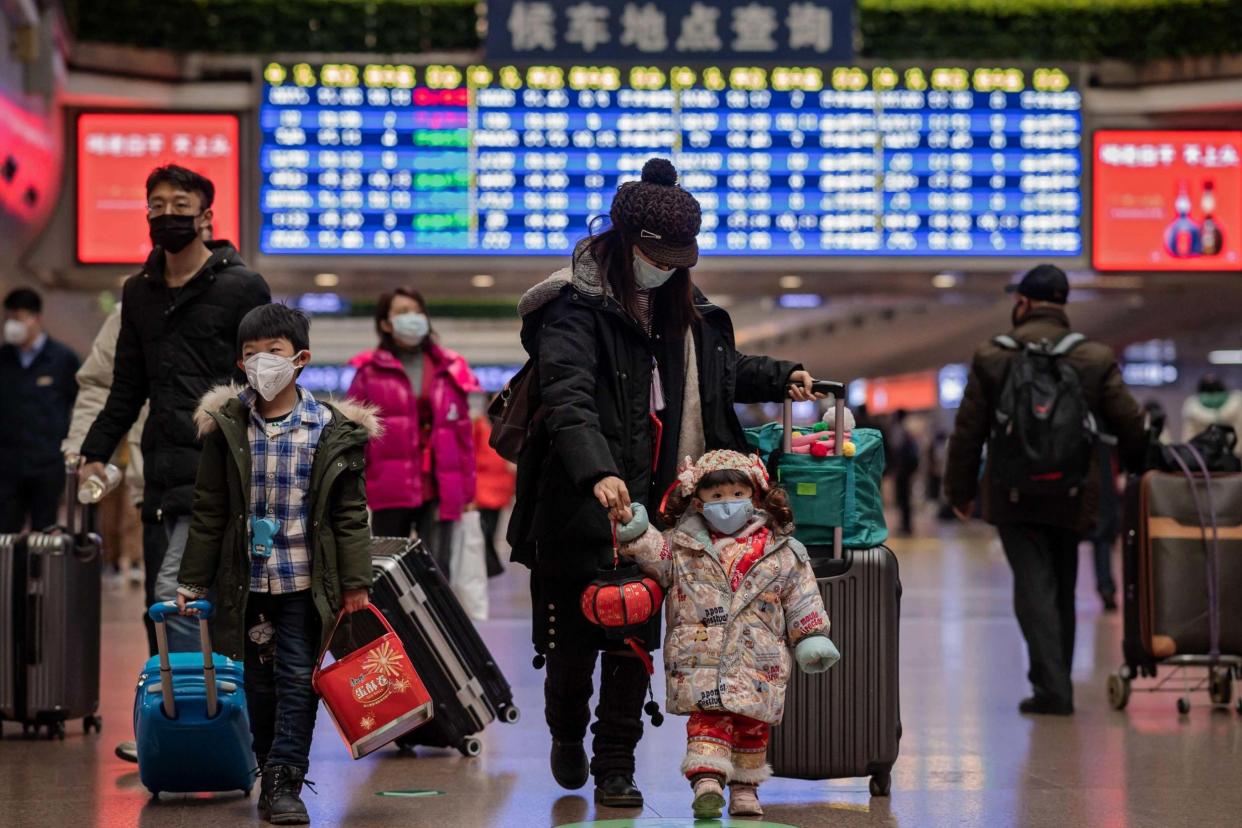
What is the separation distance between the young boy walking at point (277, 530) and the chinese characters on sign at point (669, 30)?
9.11 m

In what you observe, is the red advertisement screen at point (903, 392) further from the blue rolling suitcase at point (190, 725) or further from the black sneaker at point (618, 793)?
the blue rolling suitcase at point (190, 725)

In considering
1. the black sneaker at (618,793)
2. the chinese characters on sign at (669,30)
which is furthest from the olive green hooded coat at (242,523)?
the chinese characters on sign at (669,30)

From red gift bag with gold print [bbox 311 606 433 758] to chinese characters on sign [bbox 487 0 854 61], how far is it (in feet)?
30.3

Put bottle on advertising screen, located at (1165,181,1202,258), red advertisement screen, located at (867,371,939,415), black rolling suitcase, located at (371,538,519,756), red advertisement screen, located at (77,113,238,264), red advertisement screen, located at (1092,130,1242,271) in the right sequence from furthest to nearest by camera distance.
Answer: red advertisement screen, located at (867,371,939,415), bottle on advertising screen, located at (1165,181,1202,258), red advertisement screen, located at (1092,130,1242,271), red advertisement screen, located at (77,113,238,264), black rolling suitcase, located at (371,538,519,756)

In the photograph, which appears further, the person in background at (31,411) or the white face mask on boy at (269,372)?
the person in background at (31,411)

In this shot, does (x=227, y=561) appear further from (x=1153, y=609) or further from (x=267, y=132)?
(x=267, y=132)

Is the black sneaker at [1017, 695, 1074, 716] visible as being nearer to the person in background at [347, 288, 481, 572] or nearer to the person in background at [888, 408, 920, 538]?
the person in background at [347, 288, 481, 572]

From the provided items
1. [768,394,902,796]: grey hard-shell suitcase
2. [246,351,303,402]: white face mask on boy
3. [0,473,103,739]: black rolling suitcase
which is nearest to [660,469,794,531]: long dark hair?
[768,394,902,796]: grey hard-shell suitcase

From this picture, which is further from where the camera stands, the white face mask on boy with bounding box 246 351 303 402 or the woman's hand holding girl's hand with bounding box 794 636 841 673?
the white face mask on boy with bounding box 246 351 303 402

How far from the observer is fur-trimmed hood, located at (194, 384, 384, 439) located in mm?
5109

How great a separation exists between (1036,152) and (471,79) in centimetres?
439

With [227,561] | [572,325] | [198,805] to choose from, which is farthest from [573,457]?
[198,805]

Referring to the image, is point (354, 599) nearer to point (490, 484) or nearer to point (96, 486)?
point (96, 486)

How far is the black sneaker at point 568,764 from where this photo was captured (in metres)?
5.36
